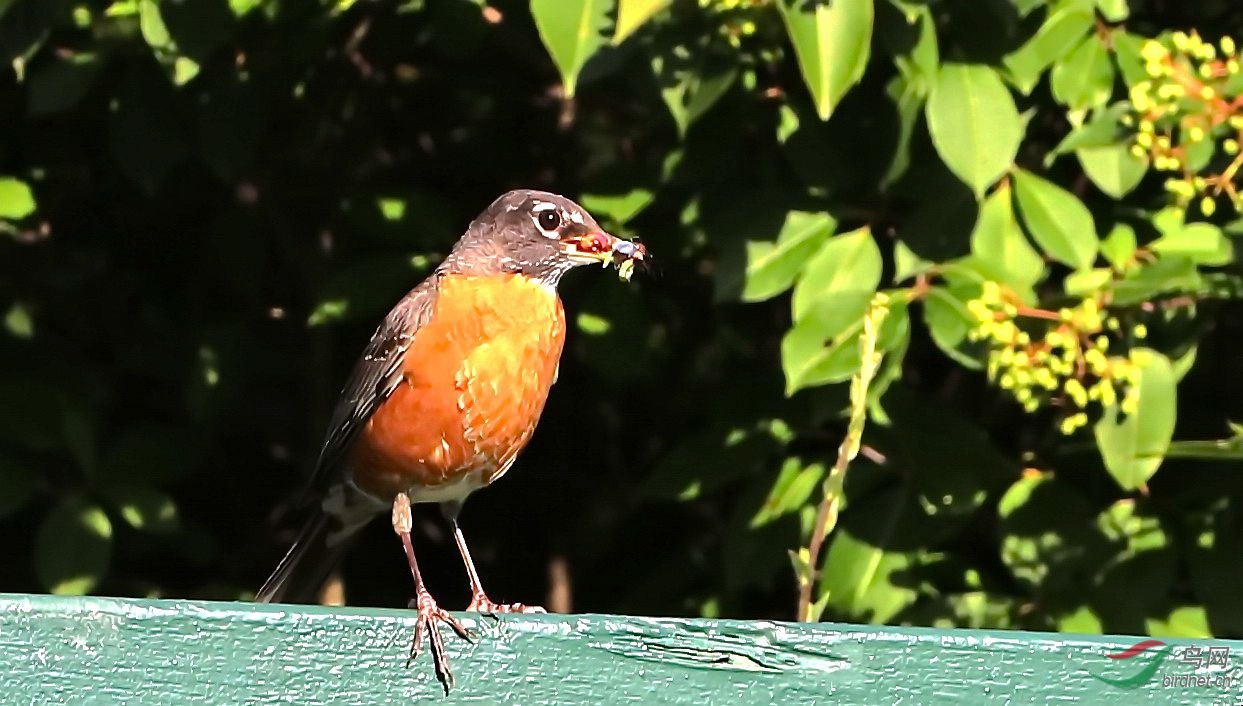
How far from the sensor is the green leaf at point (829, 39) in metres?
2.53

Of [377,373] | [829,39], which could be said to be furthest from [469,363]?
[829,39]

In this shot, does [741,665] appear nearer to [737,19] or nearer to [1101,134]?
[737,19]

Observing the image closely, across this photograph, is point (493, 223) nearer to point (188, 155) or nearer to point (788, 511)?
point (188, 155)

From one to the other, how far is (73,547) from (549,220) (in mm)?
1129

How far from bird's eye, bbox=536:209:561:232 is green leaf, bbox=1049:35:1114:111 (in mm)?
965

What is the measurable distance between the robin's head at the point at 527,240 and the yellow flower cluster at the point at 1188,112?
102cm

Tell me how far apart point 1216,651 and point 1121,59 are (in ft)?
4.20

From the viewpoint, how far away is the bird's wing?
3488 millimetres

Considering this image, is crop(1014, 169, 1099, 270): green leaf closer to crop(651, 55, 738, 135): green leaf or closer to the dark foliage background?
the dark foliage background

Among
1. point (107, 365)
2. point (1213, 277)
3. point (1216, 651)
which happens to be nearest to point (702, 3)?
point (1213, 277)

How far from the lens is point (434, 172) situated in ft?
13.1

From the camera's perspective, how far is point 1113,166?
3.04 metres

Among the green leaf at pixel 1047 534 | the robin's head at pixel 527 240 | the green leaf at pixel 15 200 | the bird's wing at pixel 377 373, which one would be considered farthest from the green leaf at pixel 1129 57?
the green leaf at pixel 15 200

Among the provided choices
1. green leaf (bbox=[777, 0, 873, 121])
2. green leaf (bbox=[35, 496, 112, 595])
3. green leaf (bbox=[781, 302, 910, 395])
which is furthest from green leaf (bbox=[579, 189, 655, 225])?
green leaf (bbox=[35, 496, 112, 595])
